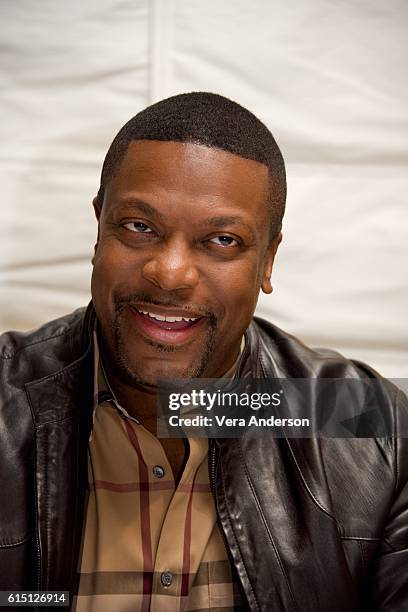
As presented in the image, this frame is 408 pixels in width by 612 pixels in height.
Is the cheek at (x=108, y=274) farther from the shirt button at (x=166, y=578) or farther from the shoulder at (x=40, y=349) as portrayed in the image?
the shirt button at (x=166, y=578)

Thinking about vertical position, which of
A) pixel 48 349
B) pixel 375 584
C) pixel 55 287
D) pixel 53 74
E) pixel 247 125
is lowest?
pixel 375 584

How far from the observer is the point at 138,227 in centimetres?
91

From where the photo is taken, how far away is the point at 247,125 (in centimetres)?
95

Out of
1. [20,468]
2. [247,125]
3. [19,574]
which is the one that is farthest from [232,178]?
[19,574]

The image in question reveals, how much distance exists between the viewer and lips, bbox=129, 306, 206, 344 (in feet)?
2.96

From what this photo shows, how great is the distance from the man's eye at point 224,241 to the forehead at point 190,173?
5cm

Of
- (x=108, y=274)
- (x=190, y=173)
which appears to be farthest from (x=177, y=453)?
(x=190, y=173)

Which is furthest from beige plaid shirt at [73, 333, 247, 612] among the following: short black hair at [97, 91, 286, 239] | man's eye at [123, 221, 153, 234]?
short black hair at [97, 91, 286, 239]

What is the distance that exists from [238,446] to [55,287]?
1.72 feet

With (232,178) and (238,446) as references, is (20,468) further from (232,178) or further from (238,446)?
(232,178)

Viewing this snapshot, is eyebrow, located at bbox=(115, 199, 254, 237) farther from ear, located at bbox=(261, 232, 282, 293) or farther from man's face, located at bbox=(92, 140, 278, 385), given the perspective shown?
ear, located at bbox=(261, 232, 282, 293)

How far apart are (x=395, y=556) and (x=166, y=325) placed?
471 millimetres

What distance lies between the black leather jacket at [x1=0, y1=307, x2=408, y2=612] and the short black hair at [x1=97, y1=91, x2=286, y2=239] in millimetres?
232

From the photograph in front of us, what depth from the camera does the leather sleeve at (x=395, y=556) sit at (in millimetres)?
972
